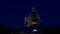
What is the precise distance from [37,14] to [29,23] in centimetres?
923

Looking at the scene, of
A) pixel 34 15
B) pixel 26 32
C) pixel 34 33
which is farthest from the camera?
pixel 34 15

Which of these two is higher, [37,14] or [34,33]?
[37,14]

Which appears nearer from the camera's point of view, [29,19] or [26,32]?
[26,32]

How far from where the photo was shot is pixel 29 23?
73.9 metres

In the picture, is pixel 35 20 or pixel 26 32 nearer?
pixel 26 32

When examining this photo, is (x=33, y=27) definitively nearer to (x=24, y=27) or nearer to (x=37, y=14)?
(x=24, y=27)

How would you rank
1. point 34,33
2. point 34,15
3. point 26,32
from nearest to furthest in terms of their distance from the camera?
point 26,32
point 34,33
point 34,15

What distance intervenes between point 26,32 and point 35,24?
611cm

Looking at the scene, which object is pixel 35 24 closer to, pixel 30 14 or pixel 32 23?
pixel 32 23

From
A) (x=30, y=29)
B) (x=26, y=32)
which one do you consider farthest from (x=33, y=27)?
(x=26, y=32)

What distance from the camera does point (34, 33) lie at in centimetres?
7238

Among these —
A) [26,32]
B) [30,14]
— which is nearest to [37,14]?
[30,14]

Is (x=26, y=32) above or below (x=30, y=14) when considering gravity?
below

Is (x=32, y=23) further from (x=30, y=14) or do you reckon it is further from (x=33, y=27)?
(x=30, y=14)
